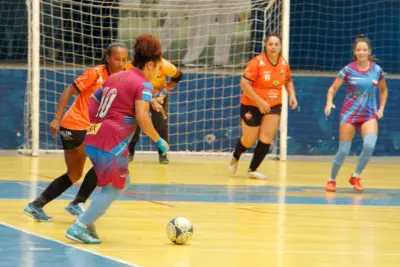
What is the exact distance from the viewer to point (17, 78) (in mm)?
19250

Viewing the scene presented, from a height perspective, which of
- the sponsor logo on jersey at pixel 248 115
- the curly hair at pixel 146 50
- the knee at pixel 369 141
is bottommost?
the knee at pixel 369 141

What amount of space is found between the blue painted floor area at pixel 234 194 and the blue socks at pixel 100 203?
354 cm

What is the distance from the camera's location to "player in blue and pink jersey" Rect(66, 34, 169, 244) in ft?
25.7

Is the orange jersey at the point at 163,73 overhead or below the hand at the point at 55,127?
overhead

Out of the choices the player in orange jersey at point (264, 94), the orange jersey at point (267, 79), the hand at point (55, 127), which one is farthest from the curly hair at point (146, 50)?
the orange jersey at point (267, 79)

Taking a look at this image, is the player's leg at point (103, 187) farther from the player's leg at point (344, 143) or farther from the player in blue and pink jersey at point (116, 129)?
the player's leg at point (344, 143)

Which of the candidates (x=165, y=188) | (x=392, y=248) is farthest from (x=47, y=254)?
(x=165, y=188)

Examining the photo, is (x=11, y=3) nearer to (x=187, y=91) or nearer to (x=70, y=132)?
(x=187, y=91)

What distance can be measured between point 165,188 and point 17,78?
279 inches

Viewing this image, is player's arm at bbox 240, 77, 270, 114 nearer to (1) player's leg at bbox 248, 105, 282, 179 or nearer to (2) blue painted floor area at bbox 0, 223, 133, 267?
(1) player's leg at bbox 248, 105, 282, 179

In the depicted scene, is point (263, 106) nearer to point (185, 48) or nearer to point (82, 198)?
point (82, 198)

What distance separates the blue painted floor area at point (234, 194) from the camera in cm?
1172

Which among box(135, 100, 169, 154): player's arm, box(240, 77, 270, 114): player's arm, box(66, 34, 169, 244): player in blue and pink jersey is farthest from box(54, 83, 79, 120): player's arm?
box(240, 77, 270, 114): player's arm

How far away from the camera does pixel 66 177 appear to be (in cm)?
949
